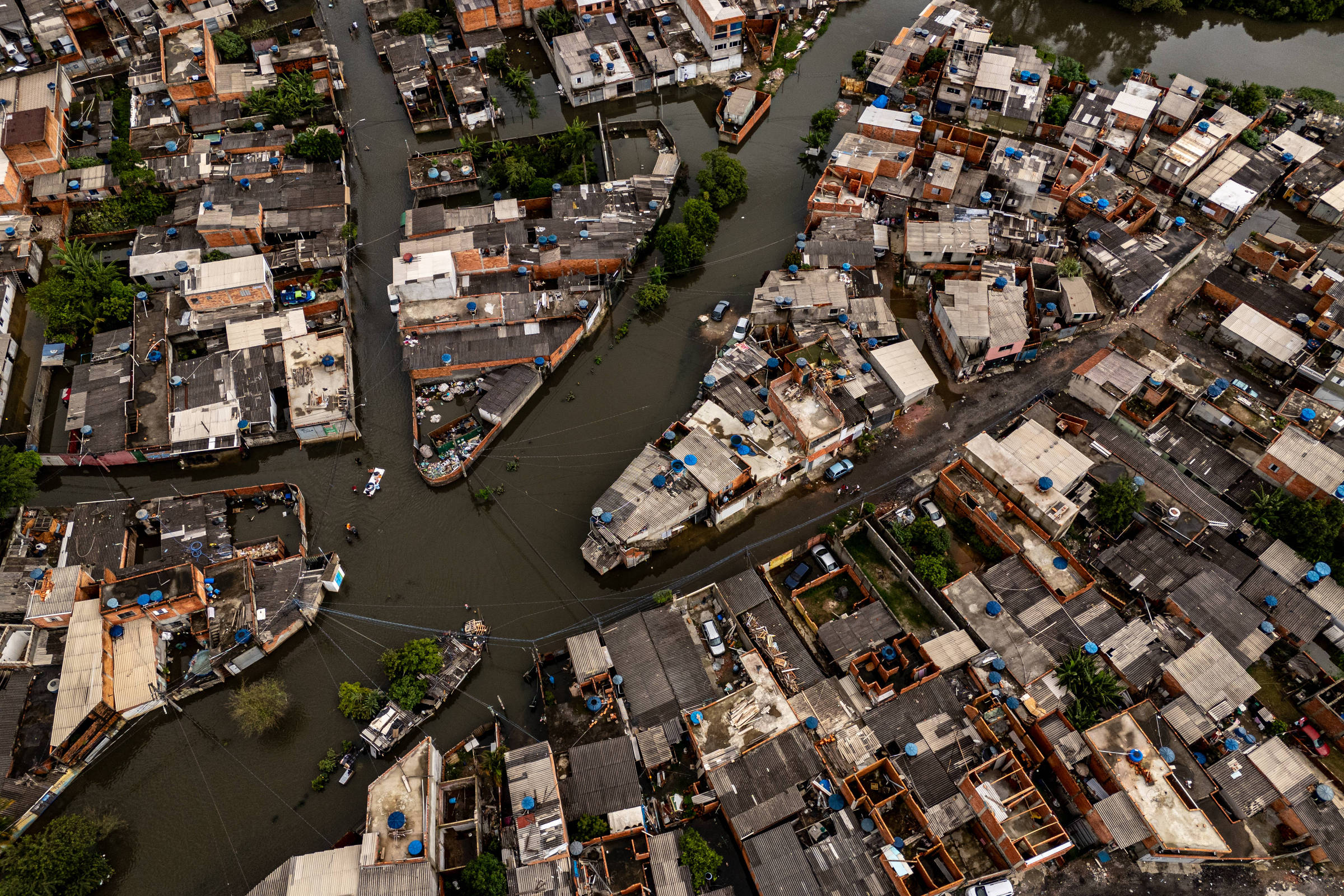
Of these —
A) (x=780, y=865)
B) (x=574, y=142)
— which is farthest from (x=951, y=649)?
(x=574, y=142)

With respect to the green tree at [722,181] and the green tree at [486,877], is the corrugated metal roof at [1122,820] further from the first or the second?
the green tree at [722,181]

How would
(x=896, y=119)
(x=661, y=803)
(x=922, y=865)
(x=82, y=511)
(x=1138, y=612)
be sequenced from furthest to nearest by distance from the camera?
(x=896, y=119) → (x=82, y=511) → (x=1138, y=612) → (x=661, y=803) → (x=922, y=865)

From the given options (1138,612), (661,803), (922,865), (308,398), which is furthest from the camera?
(308,398)

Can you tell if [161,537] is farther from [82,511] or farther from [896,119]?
[896,119]

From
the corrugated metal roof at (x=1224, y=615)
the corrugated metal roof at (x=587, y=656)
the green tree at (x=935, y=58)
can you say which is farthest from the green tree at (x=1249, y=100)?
the corrugated metal roof at (x=587, y=656)

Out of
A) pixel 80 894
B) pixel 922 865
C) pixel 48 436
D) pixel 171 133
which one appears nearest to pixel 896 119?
pixel 922 865

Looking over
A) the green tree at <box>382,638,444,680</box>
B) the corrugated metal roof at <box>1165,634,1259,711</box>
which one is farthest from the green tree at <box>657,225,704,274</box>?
the corrugated metal roof at <box>1165,634,1259,711</box>
